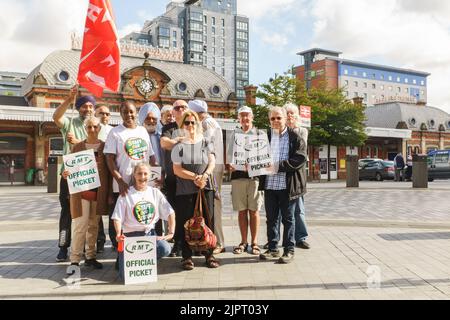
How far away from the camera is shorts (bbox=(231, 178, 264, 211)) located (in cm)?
635

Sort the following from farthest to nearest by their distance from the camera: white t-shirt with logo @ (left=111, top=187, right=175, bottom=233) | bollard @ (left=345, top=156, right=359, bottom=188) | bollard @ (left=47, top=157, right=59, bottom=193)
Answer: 1. bollard @ (left=345, top=156, right=359, bottom=188)
2. bollard @ (left=47, top=157, right=59, bottom=193)
3. white t-shirt with logo @ (left=111, top=187, right=175, bottom=233)

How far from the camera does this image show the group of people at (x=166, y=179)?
5.28 metres

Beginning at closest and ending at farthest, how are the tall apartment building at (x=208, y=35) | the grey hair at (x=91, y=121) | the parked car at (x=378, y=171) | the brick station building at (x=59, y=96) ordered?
the grey hair at (x=91, y=121), the parked car at (x=378, y=171), the brick station building at (x=59, y=96), the tall apartment building at (x=208, y=35)

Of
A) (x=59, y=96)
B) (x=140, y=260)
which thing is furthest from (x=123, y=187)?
(x=59, y=96)

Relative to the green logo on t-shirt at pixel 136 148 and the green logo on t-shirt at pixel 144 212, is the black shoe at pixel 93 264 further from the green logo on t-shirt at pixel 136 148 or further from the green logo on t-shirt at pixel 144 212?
the green logo on t-shirt at pixel 136 148

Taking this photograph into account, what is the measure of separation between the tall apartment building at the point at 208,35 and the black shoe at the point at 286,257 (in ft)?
367

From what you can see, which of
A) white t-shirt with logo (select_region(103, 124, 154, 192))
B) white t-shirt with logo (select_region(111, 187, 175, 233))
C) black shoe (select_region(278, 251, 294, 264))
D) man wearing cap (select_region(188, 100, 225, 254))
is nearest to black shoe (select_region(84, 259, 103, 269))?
white t-shirt with logo (select_region(111, 187, 175, 233))

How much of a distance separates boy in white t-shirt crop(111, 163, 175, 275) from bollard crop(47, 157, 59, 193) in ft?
48.1

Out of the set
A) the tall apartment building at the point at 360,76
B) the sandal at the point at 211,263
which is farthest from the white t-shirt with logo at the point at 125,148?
the tall apartment building at the point at 360,76

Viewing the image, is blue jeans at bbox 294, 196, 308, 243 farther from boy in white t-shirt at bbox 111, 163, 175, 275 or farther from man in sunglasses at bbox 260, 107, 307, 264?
boy in white t-shirt at bbox 111, 163, 175, 275
